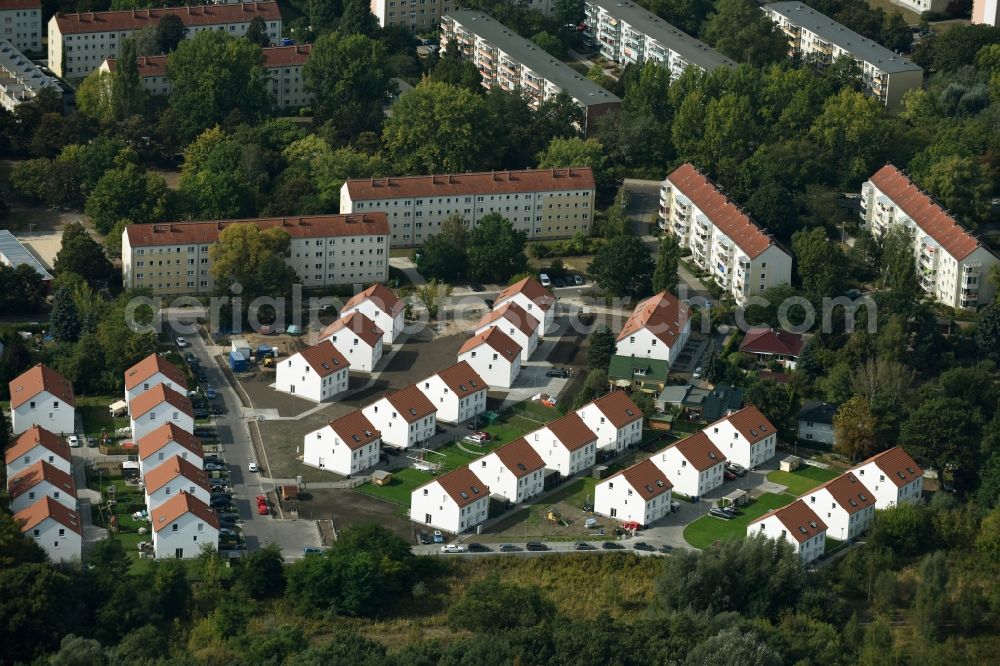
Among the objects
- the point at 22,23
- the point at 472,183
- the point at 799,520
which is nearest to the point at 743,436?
the point at 799,520

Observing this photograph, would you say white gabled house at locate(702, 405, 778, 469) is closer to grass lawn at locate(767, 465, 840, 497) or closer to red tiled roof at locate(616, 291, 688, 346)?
grass lawn at locate(767, 465, 840, 497)

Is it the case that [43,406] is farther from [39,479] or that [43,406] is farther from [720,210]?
[720,210]

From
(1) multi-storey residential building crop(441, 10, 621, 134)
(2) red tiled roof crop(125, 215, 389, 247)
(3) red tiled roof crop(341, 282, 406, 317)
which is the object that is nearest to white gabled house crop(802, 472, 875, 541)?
(3) red tiled roof crop(341, 282, 406, 317)

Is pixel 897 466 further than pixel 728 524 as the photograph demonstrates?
Yes

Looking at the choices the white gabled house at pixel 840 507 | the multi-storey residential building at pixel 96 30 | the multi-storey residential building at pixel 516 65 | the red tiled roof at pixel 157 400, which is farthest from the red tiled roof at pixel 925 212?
the multi-storey residential building at pixel 96 30

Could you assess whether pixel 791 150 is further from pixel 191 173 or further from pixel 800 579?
pixel 800 579

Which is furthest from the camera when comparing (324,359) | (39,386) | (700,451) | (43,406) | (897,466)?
(324,359)

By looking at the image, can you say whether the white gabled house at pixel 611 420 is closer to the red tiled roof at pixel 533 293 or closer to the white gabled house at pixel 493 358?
the white gabled house at pixel 493 358
